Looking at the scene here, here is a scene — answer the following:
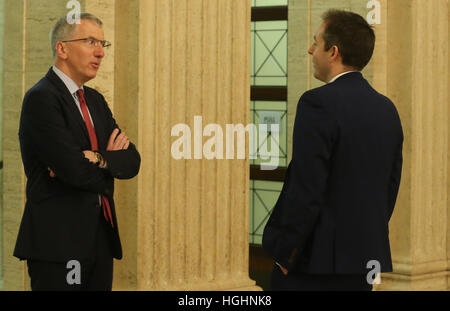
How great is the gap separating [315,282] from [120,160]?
3.74ft

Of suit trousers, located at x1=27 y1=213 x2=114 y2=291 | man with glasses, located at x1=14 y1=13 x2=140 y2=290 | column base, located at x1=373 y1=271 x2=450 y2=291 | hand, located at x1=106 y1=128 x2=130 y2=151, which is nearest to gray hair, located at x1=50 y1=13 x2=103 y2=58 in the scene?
man with glasses, located at x1=14 y1=13 x2=140 y2=290

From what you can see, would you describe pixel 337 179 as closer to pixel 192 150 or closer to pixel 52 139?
pixel 52 139

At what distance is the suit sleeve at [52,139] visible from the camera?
3814mm

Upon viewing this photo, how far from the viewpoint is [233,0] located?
5793 millimetres

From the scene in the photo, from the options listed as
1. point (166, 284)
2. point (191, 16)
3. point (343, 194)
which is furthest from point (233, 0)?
point (343, 194)

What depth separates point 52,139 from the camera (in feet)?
12.6

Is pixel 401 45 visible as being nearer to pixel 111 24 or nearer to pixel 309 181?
pixel 111 24

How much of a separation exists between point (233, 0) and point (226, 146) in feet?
3.13

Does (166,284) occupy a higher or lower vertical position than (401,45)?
lower

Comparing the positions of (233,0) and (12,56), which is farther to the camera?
(233,0)

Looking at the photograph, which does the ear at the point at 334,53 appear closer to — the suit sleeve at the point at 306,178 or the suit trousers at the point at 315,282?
the suit sleeve at the point at 306,178

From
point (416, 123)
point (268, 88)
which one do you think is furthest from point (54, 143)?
point (268, 88)

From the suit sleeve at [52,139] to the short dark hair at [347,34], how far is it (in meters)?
1.18

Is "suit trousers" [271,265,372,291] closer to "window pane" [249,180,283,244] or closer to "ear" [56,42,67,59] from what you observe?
"ear" [56,42,67,59]
